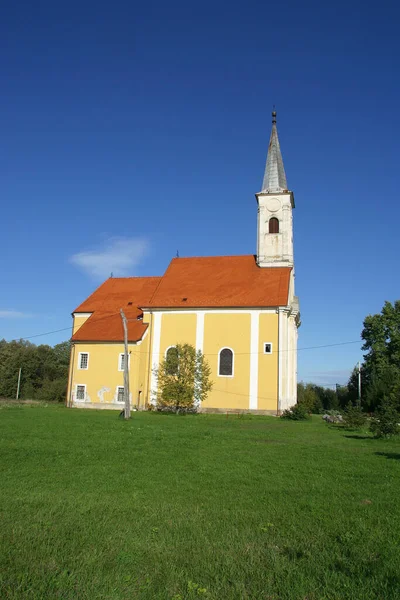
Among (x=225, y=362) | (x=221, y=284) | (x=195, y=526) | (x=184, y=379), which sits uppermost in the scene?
(x=221, y=284)

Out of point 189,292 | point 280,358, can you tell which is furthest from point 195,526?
point 189,292

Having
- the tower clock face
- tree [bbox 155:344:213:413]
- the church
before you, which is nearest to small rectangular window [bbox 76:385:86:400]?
the church

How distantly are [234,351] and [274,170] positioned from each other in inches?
663

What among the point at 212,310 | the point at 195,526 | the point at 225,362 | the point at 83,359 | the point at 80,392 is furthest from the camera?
the point at 83,359

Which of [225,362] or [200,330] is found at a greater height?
[200,330]

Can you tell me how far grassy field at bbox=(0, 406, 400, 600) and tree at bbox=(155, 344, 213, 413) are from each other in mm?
22862

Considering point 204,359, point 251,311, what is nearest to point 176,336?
point 204,359

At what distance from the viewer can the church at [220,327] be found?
36.7 meters

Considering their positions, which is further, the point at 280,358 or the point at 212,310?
the point at 212,310

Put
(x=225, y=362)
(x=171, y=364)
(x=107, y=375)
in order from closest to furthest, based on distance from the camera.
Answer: (x=171, y=364), (x=225, y=362), (x=107, y=375)

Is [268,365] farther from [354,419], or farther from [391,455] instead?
[391,455]

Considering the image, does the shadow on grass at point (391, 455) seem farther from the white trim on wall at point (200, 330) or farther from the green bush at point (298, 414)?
the white trim on wall at point (200, 330)

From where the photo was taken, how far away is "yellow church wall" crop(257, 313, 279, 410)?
35812 millimetres

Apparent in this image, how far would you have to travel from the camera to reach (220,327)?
3816 cm
